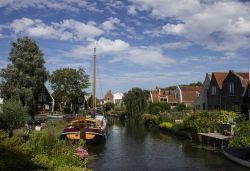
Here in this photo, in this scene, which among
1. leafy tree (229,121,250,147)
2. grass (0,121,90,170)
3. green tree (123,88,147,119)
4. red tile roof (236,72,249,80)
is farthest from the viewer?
green tree (123,88,147,119)

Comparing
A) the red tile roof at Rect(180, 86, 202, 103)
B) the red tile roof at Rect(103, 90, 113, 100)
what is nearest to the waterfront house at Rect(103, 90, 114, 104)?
the red tile roof at Rect(103, 90, 113, 100)

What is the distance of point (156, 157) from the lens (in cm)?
3031

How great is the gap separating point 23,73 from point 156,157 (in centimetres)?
3081

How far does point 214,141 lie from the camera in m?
34.2

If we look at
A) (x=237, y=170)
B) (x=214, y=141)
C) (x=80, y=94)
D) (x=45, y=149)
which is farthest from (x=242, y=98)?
(x=80, y=94)

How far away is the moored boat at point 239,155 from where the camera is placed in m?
24.6

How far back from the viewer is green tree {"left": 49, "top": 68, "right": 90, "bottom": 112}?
9938 centimetres

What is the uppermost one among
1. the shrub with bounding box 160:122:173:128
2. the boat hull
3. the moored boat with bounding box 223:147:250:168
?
the shrub with bounding box 160:122:173:128

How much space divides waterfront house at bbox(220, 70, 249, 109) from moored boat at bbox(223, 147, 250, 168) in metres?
22.1

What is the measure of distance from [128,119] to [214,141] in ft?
167

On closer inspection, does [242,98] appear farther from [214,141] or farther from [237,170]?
[237,170]

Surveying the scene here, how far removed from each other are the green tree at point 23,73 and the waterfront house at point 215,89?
2409cm

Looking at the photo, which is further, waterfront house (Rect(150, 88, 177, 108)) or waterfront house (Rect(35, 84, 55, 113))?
waterfront house (Rect(150, 88, 177, 108))

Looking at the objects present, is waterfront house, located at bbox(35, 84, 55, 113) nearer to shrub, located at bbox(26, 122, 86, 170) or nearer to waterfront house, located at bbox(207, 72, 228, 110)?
waterfront house, located at bbox(207, 72, 228, 110)
